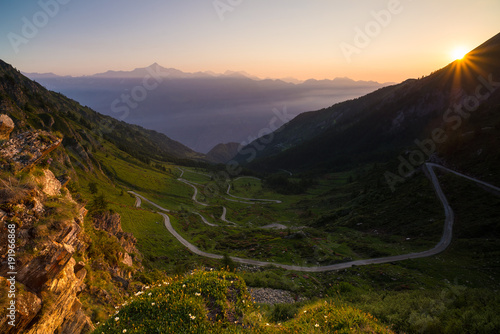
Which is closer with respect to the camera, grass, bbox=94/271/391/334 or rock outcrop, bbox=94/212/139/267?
grass, bbox=94/271/391/334

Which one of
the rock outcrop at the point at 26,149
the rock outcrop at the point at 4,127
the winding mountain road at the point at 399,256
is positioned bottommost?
the winding mountain road at the point at 399,256

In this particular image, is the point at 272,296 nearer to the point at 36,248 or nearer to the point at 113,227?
the point at 36,248

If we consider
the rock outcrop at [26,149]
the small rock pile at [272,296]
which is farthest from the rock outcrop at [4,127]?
the small rock pile at [272,296]

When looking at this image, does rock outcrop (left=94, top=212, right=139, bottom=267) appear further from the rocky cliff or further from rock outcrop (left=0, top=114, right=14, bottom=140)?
rock outcrop (left=0, top=114, right=14, bottom=140)

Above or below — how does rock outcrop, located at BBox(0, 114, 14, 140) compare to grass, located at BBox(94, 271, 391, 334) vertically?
above

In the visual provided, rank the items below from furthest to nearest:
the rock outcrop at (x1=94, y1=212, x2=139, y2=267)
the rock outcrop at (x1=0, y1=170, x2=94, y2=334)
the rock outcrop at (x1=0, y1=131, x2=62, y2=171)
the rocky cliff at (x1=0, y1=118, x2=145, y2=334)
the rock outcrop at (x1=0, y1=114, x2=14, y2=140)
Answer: the rock outcrop at (x1=94, y1=212, x2=139, y2=267) < the rock outcrop at (x1=0, y1=114, x2=14, y2=140) < the rock outcrop at (x1=0, y1=131, x2=62, y2=171) < the rock outcrop at (x1=0, y1=170, x2=94, y2=334) < the rocky cliff at (x1=0, y1=118, x2=145, y2=334)

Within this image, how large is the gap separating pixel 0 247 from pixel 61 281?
432 centimetres

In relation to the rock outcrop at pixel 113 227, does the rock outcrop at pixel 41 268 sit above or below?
above

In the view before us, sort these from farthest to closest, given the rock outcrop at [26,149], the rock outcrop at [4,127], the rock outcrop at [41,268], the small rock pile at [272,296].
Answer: the small rock pile at [272,296] → the rock outcrop at [4,127] → the rock outcrop at [26,149] → the rock outcrop at [41,268]

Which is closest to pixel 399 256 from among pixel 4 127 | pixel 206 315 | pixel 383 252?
pixel 383 252

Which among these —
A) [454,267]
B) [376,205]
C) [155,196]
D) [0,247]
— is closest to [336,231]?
[376,205]

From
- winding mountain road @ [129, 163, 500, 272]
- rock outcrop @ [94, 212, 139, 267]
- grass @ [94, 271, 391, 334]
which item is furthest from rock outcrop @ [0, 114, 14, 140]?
winding mountain road @ [129, 163, 500, 272]

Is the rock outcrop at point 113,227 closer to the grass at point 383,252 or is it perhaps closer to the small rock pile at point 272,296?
the grass at point 383,252

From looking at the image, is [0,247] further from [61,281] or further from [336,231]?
[336,231]
